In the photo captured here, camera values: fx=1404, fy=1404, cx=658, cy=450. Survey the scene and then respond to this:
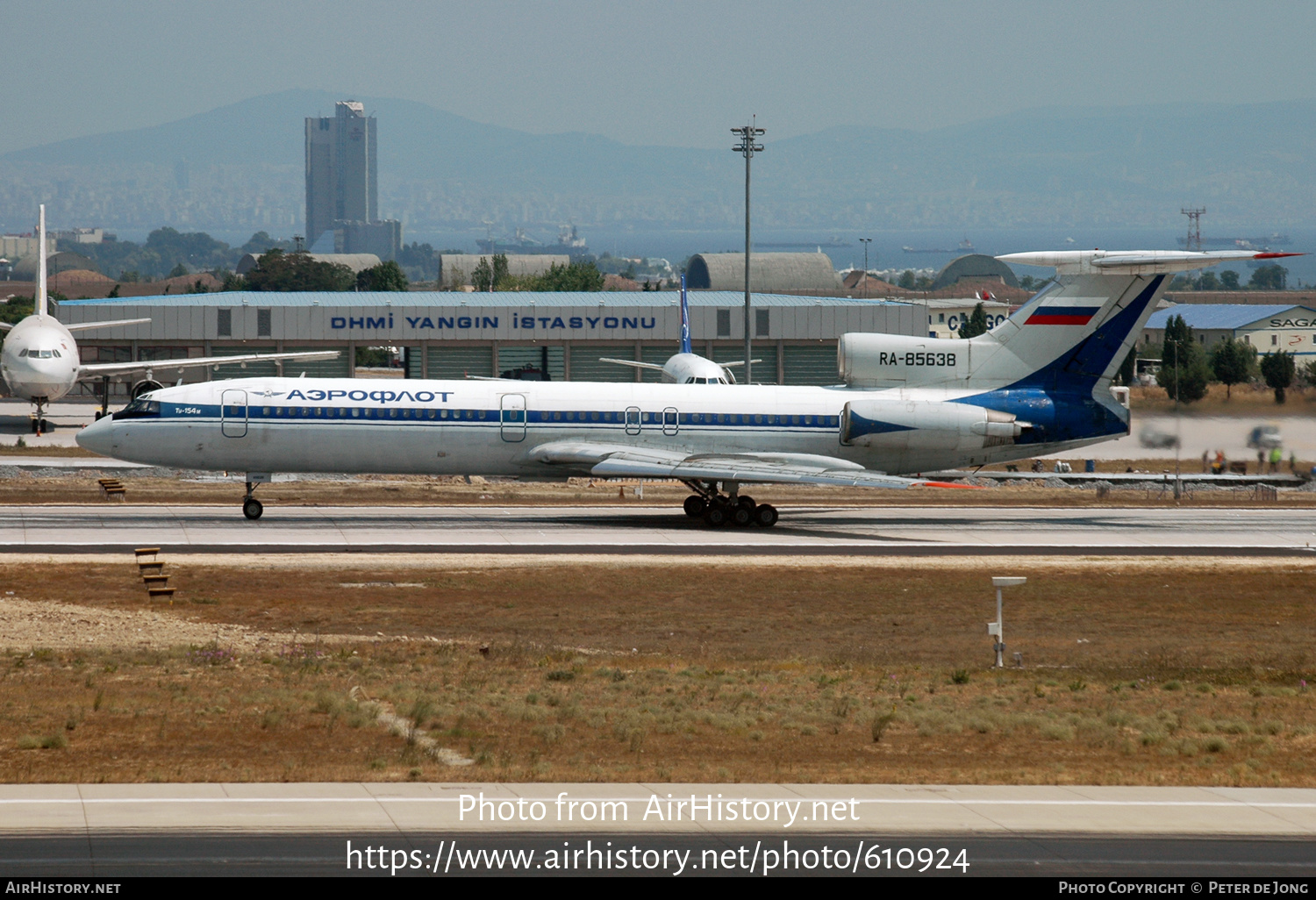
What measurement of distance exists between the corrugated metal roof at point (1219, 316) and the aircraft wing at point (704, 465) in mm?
104412

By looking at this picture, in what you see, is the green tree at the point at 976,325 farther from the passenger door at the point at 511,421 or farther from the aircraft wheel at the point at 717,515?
the passenger door at the point at 511,421

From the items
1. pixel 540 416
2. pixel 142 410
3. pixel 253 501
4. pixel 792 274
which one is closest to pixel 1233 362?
pixel 540 416

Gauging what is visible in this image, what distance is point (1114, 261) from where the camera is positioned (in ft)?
141

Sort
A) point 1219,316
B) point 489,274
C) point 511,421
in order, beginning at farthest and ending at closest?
point 489,274
point 1219,316
point 511,421

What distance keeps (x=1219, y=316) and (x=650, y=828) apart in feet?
488

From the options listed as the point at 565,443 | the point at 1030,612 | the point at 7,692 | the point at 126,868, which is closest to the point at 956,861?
the point at 126,868

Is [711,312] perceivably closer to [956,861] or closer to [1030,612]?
[1030,612]

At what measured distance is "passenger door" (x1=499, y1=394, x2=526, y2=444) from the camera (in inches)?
1684

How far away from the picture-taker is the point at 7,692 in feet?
67.1

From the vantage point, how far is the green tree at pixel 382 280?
582 ft

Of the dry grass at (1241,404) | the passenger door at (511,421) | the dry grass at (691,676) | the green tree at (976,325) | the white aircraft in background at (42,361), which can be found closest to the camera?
the dry grass at (691,676)

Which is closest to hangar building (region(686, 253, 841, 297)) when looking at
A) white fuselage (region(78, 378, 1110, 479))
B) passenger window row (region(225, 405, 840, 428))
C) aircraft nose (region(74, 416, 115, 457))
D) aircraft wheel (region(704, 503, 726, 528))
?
white fuselage (region(78, 378, 1110, 479))

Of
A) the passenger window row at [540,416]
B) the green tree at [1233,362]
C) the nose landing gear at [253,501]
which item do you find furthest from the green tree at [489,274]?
the passenger window row at [540,416]

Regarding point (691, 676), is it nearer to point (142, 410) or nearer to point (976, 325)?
point (142, 410)
